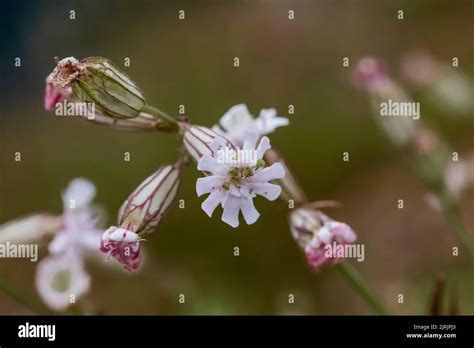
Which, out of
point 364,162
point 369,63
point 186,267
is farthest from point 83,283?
point 364,162

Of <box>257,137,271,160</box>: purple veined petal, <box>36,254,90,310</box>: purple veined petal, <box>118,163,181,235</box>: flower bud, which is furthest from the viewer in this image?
<box>36,254,90,310</box>: purple veined petal

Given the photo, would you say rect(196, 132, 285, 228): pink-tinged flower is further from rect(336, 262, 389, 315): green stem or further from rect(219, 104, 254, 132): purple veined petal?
rect(336, 262, 389, 315): green stem

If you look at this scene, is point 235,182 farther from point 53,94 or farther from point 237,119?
point 53,94

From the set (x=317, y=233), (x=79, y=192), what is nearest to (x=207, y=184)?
(x=317, y=233)

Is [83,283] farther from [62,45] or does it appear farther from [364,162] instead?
[62,45]

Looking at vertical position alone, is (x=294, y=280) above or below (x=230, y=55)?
below

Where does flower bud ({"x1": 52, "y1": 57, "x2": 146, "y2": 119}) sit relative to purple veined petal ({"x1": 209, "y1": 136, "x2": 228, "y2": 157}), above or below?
above

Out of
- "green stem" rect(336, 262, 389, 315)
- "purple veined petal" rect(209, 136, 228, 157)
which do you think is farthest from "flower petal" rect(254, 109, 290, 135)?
"green stem" rect(336, 262, 389, 315)
